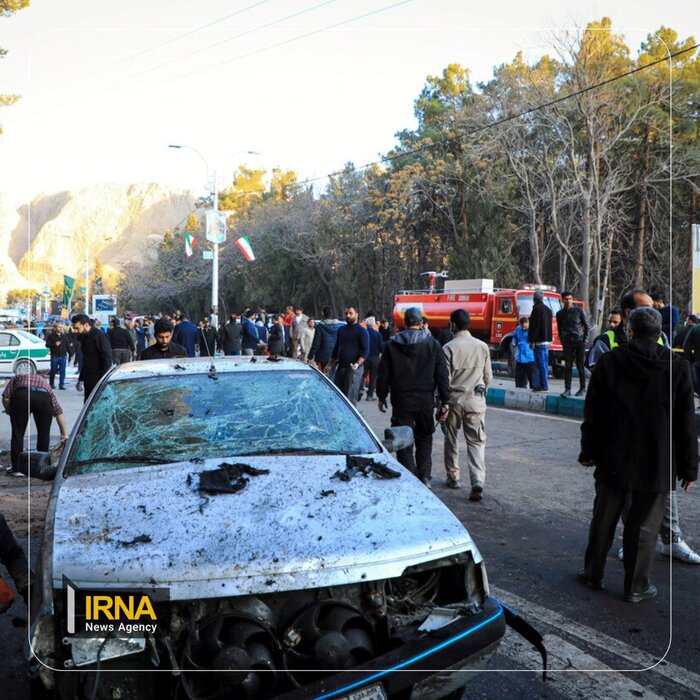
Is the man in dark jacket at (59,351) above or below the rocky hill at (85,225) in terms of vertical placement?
below

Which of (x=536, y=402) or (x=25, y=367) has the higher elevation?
(x=25, y=367)

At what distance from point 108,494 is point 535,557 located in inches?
124

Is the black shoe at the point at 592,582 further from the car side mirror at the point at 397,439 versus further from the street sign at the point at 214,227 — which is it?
the street sign at the point at 214,227

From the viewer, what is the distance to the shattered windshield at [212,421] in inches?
148

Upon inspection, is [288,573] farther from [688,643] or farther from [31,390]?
[31,390]

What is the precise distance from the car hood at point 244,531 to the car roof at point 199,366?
1.04 meters

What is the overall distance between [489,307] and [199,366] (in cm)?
1899

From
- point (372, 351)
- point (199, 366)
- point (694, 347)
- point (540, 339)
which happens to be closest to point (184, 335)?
point (372, 351)

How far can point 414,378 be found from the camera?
688cm

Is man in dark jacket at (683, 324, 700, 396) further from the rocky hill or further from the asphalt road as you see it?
the rocky hill

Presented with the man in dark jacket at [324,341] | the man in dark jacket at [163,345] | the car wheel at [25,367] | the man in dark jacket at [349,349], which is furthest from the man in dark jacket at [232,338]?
the car wheel at [25,367]

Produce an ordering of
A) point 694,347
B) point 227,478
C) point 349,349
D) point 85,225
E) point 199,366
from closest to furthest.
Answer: point 227,478, point 199,366, point 694,347, point 349,349, point 85,225

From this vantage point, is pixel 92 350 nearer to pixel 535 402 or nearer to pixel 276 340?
pixel 535 402

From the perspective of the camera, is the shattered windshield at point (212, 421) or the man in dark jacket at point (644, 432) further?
the man in dark jacket at point (644, 432)
